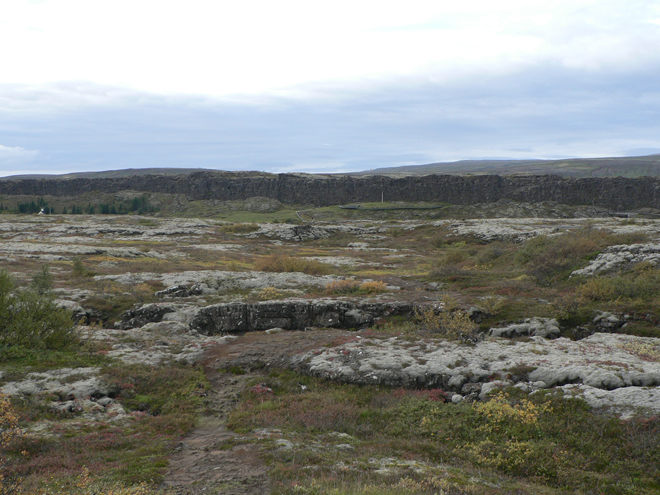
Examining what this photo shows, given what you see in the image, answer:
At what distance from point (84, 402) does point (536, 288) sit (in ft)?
81.1

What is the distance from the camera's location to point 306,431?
1061cm

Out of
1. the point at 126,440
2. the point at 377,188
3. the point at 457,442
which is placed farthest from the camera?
the point at 377,188

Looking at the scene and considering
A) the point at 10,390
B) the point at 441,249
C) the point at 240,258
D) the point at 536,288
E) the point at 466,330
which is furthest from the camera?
the point at 441,249

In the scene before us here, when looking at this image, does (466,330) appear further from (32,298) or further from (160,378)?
(32,298)

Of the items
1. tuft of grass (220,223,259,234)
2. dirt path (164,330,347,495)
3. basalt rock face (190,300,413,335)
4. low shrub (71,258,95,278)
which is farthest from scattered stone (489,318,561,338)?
tuft of grass (220,223,259,234)

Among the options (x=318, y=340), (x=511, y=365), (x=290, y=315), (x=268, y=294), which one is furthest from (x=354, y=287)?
(x=511, y=365)

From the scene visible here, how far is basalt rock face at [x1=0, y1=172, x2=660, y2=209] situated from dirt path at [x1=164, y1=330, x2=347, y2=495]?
408ft

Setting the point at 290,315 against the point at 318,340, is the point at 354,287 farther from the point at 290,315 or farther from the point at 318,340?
the point at 318,340

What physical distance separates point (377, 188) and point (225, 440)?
5342 inches

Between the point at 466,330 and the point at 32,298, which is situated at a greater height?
the point at 32,298

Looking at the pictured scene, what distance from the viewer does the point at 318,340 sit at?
1775cm

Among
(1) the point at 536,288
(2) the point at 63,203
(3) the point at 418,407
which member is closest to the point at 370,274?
(1) the point at 536,288

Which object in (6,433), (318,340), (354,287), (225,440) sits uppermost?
(6,433)

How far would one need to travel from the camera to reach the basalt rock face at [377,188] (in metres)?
118
